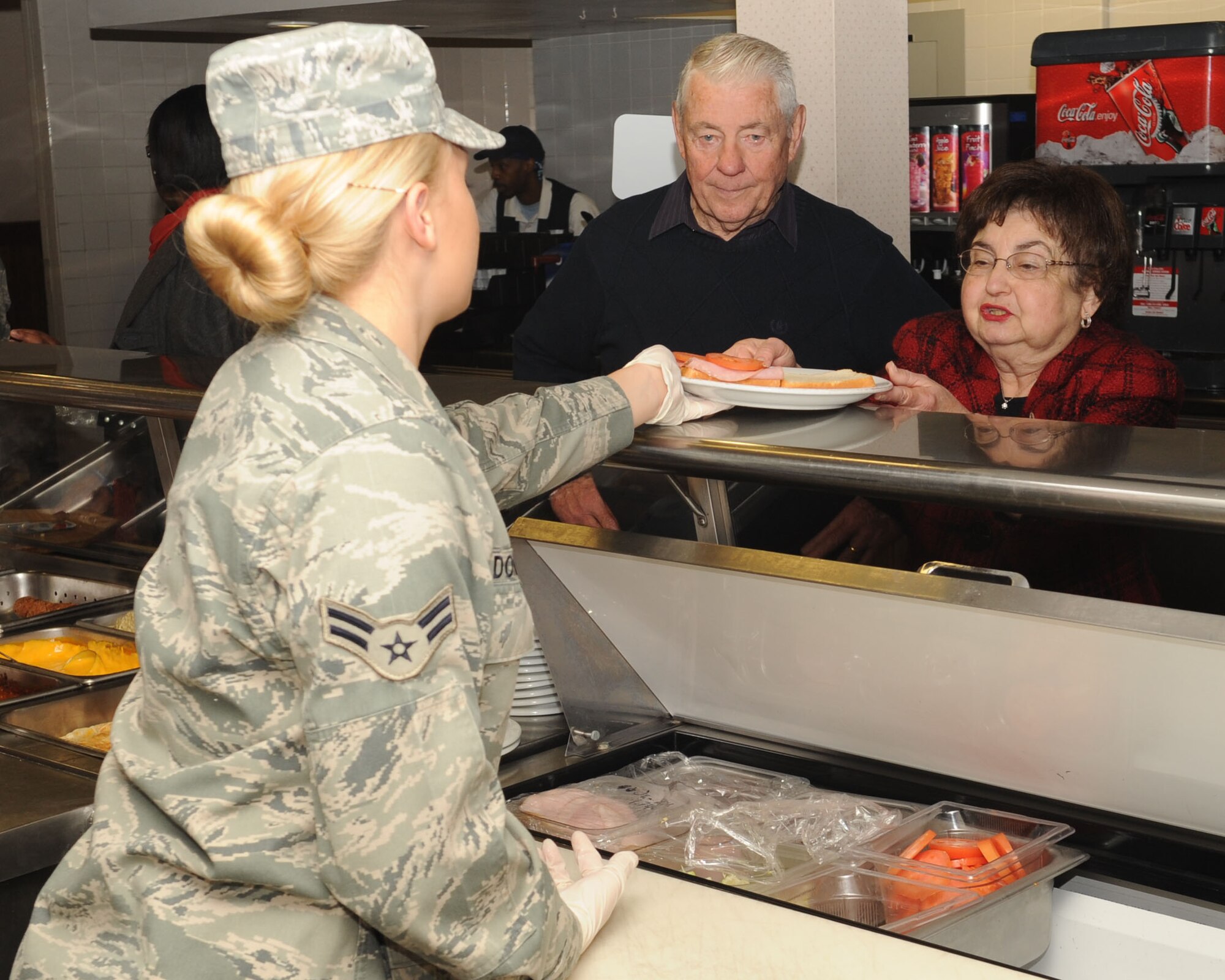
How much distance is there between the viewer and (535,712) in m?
1.90

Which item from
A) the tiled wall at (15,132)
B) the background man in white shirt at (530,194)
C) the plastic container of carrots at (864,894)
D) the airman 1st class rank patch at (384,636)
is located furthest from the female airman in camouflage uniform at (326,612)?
the tiled wall at (15,132)

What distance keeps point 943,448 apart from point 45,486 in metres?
2.03

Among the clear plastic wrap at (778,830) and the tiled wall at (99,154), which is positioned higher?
the tiled wall at (99,154)

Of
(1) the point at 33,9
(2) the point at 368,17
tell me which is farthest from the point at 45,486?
(1) the point at 33,9

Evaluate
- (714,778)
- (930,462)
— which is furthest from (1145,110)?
(930,462)

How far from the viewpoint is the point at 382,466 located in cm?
89

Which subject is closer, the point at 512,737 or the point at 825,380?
the point at 825,380

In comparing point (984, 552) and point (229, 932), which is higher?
point (984, 552)

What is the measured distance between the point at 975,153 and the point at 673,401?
11.5ft

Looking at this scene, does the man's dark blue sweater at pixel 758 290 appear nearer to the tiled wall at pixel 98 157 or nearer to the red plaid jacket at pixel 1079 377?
the red plaid jacket at pixel 1079 377

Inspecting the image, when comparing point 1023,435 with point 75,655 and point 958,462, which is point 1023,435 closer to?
point 958,462

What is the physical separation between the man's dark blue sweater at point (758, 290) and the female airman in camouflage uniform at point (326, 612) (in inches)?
66.9

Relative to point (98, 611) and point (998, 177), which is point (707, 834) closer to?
point (998, 177)

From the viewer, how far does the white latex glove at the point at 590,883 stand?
1.20 m
